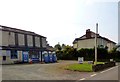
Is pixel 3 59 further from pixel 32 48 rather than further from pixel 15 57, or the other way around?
pixel 32 48

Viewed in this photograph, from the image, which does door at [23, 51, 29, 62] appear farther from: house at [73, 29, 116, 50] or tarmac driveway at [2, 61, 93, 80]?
house at [73, 29, 116, 50]

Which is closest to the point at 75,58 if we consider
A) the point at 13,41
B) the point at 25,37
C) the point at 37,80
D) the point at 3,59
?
the point at 25,37

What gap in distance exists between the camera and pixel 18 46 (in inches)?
1848

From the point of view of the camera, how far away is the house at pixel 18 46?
42.0 meters

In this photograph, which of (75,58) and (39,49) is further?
(75,58)

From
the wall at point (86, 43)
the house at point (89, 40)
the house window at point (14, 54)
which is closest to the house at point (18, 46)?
the house window at point (14, 54)

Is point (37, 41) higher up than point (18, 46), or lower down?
higher up

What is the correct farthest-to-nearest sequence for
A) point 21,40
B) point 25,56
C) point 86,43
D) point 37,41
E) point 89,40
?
point 86,43 → point 89,40 → point 37,41 → point 21,40 → point 25,56

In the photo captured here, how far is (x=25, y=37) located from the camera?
5053 centimetres

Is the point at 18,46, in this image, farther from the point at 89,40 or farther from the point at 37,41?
the point at 89,40

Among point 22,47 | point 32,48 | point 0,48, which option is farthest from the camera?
point 32,48

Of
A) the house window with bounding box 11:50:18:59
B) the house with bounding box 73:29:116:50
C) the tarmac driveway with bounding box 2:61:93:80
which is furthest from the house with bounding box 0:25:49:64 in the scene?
the house with bounding box 73:29:116:50

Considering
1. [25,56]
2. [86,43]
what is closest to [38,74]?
[25,56]

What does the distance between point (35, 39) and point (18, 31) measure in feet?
21.5
